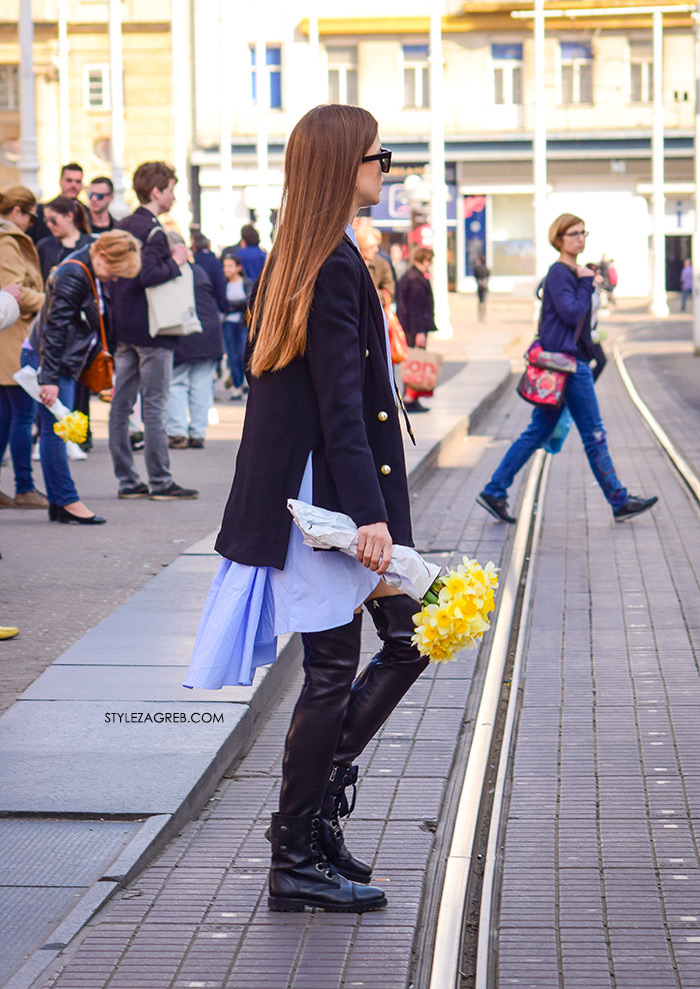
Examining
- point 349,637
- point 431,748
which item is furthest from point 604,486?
point 349,637

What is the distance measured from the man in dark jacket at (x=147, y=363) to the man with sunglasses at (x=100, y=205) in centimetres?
297

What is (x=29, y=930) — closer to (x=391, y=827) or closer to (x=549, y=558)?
(x=391, y=827)

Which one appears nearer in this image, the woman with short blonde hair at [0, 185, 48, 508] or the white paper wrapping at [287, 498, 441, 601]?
the white paper wrapping at [287, 498, 441, 601]

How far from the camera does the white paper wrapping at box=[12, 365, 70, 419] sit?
8.88 m

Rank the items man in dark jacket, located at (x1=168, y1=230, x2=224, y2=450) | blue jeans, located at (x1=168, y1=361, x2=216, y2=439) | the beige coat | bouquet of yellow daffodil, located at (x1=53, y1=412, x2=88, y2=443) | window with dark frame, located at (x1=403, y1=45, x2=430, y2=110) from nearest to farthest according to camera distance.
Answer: bouquet of yellow daffodil, located at (x1=53, y1=412, x2=88, y2=443) → the beige coat → man in dark jacket, located at (x1=168, y1=230, x2=224, y2=450) → blue jeans, located at (x1=168, y1=361, x2=216, y2=439) → window with dark frame, located at (x1=403, y1=45, x2=430, y2=110)

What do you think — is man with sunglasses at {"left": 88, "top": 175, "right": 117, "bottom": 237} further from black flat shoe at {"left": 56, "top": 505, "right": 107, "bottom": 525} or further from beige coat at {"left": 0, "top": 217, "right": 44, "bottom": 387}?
black flat shoe at {"left": 56, "top": 505, "right": 107, "bottom": 525}

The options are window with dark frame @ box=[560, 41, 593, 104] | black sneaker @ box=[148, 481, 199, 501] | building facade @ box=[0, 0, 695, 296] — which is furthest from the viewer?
window with dark frame @ box=[560, 41, 593, 104]

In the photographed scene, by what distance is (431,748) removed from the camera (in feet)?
17.2

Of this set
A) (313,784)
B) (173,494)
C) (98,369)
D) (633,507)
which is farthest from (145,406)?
(313,784)

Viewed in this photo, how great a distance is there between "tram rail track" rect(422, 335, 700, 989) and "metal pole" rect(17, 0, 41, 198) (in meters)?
10.9

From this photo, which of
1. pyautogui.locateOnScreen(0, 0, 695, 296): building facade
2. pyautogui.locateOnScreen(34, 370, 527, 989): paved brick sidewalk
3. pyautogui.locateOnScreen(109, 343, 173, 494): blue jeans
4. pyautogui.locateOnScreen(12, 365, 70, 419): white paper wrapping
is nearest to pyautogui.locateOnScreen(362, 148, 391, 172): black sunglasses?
pyautogui.locateOnScreen(34, 370, 527, 989): paved brick sidewalk

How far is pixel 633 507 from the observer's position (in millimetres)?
9742

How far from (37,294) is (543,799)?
561 cm

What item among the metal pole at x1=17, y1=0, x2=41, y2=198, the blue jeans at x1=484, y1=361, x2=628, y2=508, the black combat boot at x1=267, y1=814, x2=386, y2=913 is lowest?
the black combat boot at x1=267, y1=814, x2=386, y2=913
